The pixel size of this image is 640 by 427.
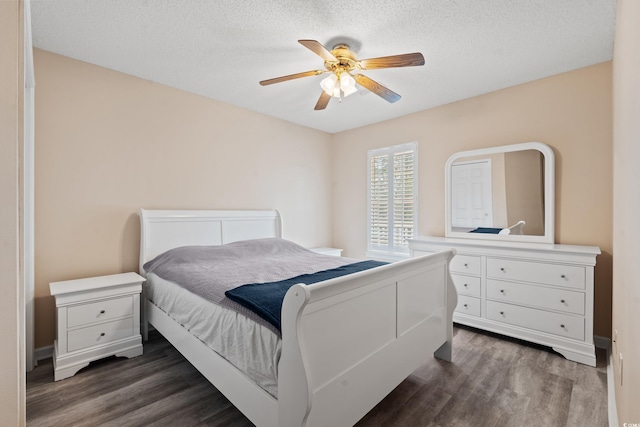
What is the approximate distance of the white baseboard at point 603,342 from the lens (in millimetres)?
2553

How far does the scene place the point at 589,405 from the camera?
6.13 feet

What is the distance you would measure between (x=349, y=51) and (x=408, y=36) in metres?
Result: 0.46

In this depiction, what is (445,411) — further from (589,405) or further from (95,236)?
(95,236)

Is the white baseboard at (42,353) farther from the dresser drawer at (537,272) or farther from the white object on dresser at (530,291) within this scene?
the dresser drawer at (537,272)

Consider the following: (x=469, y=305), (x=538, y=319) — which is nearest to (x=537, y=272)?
(x=538, y=319)

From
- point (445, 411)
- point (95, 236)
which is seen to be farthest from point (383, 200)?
point (95, 236)

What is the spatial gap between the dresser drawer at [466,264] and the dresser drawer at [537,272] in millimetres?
111

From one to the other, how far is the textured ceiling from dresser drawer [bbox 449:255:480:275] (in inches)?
70.4

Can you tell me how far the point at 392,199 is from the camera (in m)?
4.23

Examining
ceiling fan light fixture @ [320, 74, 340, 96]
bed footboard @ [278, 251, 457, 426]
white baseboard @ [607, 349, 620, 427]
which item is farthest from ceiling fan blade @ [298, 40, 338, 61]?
white baseboard @ [607, 349, 620, 427]

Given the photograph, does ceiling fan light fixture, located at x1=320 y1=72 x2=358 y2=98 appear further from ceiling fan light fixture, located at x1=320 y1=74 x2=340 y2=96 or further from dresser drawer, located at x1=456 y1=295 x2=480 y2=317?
dresser drawer, located at x1=456 y1=295 x2=480 y2=317

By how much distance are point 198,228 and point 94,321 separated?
4.04ft

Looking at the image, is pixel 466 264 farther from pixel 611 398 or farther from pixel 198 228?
pixel 198 228

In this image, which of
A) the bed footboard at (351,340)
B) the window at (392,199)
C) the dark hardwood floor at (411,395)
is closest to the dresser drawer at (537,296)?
the dark hardwood floor at (411,395)
